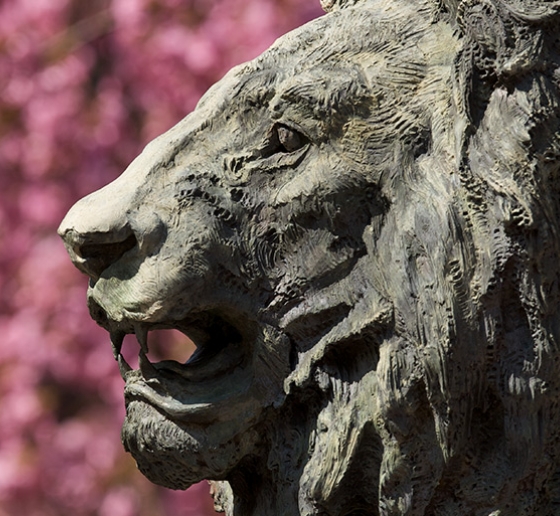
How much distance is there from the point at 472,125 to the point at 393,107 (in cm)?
8

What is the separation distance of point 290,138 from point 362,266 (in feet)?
0.46

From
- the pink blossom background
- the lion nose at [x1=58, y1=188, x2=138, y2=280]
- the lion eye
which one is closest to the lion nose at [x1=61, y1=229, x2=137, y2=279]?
the lion nose at [x1=58, y1=188, x2=138, y2=280]

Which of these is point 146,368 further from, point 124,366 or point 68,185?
point 68,185

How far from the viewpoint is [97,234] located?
1.24 metres

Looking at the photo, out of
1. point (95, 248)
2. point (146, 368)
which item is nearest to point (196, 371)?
point (146, 368)

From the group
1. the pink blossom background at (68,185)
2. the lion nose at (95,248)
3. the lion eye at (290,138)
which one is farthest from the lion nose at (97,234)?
the pink blossom background at (68,185)

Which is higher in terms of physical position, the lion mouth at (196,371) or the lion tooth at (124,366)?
the lion tooth at (124,366)

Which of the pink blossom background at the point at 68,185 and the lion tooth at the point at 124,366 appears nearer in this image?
the lion tooth at the point at 124,366

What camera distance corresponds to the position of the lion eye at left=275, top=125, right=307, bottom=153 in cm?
126

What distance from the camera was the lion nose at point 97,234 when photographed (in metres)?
1.23

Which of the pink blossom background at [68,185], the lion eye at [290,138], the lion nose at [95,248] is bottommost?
the pink blossom background at [68,185]

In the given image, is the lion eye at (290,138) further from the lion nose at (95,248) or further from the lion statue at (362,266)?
the lion nose at (95,248)

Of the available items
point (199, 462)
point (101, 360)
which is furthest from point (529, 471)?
point (101, 360)

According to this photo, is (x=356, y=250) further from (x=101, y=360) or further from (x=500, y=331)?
(x=101, y=360)
